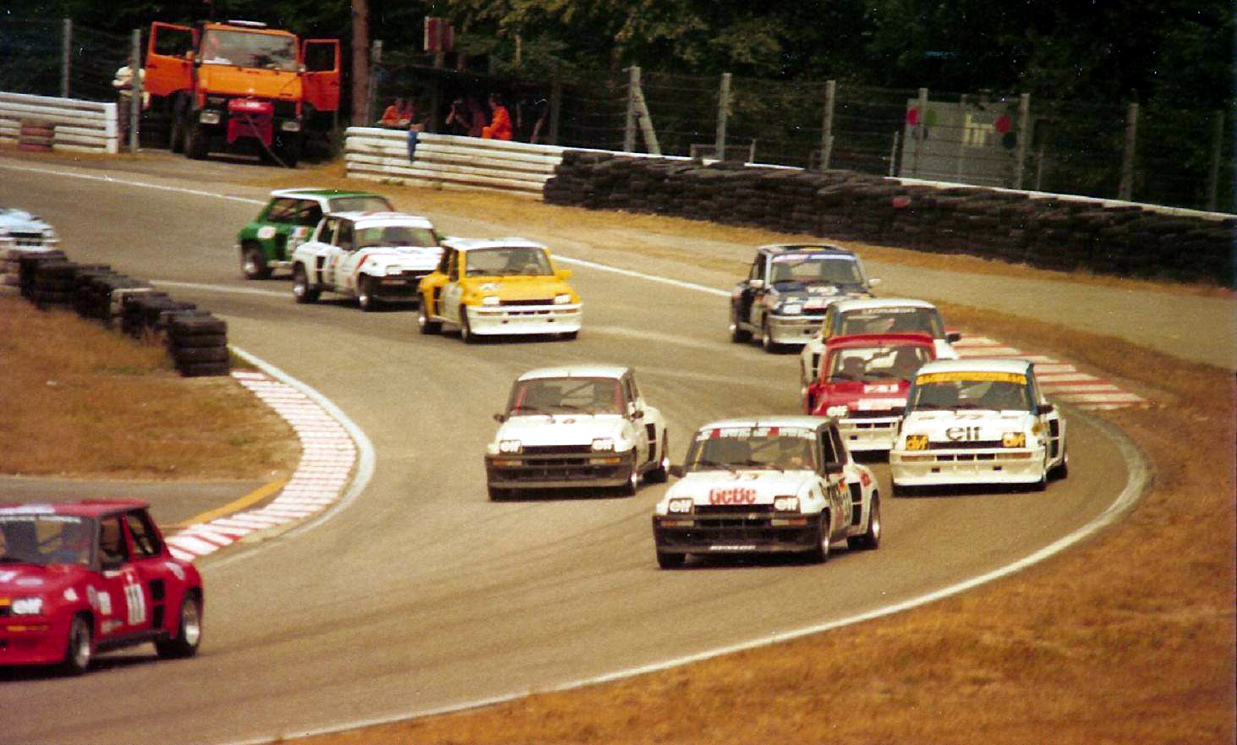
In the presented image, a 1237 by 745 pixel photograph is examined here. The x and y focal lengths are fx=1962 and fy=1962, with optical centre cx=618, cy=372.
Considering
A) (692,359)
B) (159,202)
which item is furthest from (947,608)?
(159,202)

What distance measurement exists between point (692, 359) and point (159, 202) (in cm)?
1825

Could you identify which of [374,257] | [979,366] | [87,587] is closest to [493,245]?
[374,257]

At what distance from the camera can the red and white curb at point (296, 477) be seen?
18.6 meters

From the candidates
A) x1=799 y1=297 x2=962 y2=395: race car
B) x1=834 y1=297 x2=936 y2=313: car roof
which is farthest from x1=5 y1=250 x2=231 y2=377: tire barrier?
x1=834 y1=297 x2=936 y2=313: car roof

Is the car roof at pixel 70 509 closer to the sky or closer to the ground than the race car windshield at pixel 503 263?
closer to the ground

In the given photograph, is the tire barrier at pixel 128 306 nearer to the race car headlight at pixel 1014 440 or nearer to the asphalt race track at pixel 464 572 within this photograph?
the asphalt race track at pixel 464 572

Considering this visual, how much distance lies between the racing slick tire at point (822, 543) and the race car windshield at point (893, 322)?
25.4ft

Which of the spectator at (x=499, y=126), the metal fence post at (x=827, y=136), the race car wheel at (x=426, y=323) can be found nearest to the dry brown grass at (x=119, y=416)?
the race car wheel at (x=426, y=323)

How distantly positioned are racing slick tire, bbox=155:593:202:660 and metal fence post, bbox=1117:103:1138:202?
25214mm

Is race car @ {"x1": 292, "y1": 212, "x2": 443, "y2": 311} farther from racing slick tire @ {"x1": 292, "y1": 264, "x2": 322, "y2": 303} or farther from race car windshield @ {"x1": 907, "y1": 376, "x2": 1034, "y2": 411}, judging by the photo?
race car windshield @ {"x1": 907, "y1": 376, "x2": 1034, "y2": 411}

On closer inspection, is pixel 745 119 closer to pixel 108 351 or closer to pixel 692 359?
pixel 692 359

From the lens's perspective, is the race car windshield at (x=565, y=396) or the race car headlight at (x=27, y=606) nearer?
the race car headlight at (x=27, y=606)

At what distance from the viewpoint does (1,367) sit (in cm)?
2591

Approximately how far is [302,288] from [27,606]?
2116 cm
